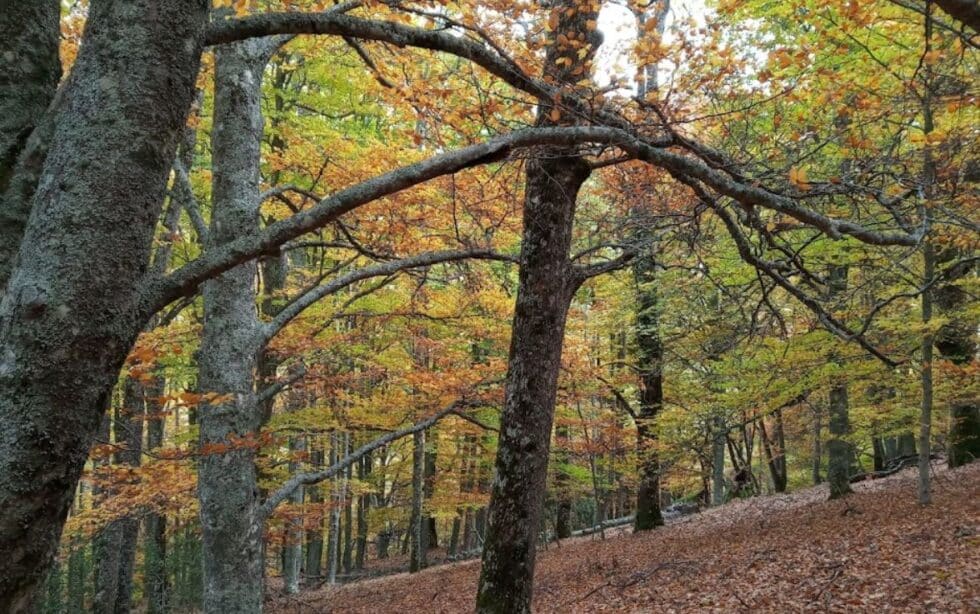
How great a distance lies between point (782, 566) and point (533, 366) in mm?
4881

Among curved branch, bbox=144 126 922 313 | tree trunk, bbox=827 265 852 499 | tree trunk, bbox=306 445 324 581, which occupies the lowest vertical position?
tree trunk, bbox=306 445 324 581

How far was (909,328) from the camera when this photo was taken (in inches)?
291

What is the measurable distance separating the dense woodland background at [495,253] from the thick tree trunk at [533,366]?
0.02 metres

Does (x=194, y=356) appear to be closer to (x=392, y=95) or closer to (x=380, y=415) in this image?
(x=380, y=415)

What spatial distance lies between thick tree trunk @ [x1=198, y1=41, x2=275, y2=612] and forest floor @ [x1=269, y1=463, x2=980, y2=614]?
15.2 ft

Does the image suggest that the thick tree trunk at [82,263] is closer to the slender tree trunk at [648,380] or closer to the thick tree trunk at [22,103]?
the thick tree trunk at [22,103]

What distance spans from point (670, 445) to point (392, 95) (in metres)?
8.78

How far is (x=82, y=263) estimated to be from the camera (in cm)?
150

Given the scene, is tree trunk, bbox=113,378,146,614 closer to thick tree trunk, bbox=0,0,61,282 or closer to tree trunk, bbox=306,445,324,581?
tree trunk, bbox=306,445,324,581

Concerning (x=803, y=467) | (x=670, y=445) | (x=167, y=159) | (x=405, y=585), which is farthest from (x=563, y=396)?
(x=803, y=467)

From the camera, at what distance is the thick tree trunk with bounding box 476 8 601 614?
4.32 m

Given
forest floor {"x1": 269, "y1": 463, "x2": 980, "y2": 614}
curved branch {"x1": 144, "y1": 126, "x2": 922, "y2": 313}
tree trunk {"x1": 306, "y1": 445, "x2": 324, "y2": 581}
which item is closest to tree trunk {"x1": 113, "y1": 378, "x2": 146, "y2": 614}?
forest floor {"x1": 269, "y1": 463, "x2": 980, "y2": 614}

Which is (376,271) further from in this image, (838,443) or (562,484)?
(562,484)

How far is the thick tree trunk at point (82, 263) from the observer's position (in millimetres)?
1408
